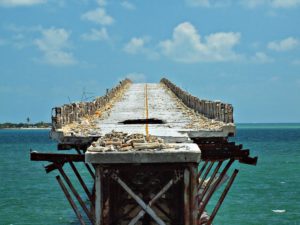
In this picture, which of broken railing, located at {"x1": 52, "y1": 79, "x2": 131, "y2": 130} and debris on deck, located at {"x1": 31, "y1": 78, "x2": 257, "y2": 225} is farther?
broken railing, located at {"x1": 52, "y1": 79, "x2": 131, "y2": 130}

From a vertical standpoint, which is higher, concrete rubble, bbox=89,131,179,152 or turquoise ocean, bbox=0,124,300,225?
concrete rubble, bbox=89,131,179,152

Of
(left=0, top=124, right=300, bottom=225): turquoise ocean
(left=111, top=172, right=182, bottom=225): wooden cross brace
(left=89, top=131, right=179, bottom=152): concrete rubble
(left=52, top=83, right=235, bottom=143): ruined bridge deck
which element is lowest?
(left=0, top=124, right=300, bottom=225): turquoise ocean

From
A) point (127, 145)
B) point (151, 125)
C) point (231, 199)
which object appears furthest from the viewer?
point (231, 199)

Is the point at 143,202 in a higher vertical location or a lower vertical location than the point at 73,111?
lower

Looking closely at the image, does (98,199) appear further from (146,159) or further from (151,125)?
(151,125)

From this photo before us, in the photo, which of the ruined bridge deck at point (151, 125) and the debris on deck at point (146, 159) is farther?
the ruined bridge deck at point (151, 125)

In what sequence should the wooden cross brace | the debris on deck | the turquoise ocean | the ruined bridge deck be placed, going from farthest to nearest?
the turquoise ocean → the ruined bridge deck → the debris on deck → the wooden cross brace

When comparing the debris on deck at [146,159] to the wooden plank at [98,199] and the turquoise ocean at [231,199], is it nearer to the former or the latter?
the wooden plank at [98,199]

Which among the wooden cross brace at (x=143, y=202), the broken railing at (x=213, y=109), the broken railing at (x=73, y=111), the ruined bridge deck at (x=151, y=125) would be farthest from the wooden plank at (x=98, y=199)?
the broken railing at (x=213, y=109)

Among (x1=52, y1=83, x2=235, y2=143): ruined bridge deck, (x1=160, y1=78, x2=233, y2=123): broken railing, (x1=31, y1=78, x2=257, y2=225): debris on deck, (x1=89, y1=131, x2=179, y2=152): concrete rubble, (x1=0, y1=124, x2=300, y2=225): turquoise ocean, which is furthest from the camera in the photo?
(x1=0, y1=124, x2=300, y2=225): turquoise ocean

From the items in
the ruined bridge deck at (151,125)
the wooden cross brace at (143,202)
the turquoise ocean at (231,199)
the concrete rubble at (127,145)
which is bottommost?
the turquoise ocean at (231,199)

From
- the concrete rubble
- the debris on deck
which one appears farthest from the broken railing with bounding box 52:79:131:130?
the concrete rubble

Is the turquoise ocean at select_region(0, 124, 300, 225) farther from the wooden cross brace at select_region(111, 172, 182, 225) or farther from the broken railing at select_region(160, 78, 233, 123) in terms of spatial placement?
the wooden cross brace at select_region(111, 172, 182, 225)

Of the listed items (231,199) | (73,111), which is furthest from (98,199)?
(231,199)
